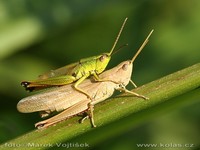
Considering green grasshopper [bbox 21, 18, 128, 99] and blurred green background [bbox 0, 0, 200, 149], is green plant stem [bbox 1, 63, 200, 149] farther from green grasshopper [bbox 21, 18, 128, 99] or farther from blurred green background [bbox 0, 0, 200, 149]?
blurred green background [bbox 0, 0, 200, 149]

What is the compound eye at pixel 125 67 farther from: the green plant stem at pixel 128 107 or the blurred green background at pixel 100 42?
the green plant stem at pixel 128 107

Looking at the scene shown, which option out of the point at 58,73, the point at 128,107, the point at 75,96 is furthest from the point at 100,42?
the point at 128,107

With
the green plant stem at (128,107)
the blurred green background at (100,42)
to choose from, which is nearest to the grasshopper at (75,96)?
the blurred green background at (100,42)

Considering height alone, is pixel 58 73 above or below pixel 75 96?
above

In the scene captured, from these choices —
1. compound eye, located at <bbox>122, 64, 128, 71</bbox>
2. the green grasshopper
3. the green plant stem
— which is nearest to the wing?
the green grasshopper

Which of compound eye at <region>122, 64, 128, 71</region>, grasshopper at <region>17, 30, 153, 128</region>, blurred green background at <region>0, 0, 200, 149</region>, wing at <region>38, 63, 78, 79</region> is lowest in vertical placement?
grasshopper at <region>17, 30, 153, 128</region>

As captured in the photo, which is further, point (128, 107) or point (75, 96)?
point (75, 96)

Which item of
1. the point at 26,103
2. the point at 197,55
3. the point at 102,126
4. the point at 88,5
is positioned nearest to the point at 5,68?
the point at 88,5

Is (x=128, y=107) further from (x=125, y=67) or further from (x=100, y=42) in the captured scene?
(x=100, y=42)

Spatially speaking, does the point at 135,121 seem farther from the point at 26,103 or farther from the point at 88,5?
the point at 88,5
